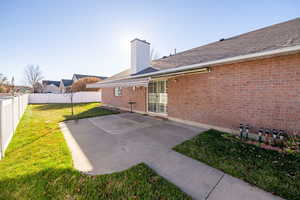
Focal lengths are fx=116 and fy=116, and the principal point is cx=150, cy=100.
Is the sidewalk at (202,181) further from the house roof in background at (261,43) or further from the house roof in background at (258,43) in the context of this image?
the house roof in background at (261,43)

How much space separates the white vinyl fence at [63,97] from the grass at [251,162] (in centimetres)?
2608

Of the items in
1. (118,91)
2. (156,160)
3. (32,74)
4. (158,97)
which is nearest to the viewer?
(156,160)

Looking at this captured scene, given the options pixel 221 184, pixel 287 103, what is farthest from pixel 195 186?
pixel 287 103

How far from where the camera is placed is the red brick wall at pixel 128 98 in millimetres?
12211

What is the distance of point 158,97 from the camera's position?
10727 mm

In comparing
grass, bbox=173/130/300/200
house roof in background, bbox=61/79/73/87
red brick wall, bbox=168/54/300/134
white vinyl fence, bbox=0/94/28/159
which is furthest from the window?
house roof in background, bbox=61/79/73/87

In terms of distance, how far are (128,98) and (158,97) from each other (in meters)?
4.92

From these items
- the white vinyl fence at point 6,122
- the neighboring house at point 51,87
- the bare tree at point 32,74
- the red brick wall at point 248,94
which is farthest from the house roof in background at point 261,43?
the neighboring house at point 51,87

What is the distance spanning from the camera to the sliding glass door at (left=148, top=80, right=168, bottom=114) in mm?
10203

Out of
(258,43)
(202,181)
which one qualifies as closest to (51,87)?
(202,181)

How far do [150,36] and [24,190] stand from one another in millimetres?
16702

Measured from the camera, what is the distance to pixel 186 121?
8508 millimetres

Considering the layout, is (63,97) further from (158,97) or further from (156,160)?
(156,160)

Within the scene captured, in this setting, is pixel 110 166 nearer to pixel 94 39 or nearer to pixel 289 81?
pixel 289 81
